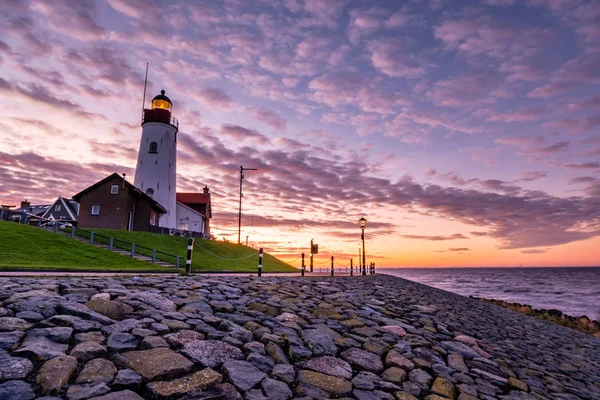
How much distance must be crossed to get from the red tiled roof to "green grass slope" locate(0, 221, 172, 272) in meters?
29.8

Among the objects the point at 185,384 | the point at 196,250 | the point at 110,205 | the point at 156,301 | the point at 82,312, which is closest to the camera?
the point at 185,384

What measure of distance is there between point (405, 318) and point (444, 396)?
4048 mm

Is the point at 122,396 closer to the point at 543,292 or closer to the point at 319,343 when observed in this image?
the point at 319,343

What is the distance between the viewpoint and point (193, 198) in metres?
55.5

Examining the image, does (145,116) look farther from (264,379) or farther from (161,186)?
(264,379)

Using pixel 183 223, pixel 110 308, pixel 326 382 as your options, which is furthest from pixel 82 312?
pixel 183 223

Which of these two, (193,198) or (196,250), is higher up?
(193,198)

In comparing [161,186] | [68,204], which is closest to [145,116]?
[161,186]

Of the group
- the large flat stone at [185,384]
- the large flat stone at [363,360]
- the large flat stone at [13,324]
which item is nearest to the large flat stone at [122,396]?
the large flat stone at [185,384]

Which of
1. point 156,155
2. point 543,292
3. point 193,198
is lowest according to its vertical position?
point 543,292

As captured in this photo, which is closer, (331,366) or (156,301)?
(331,366)

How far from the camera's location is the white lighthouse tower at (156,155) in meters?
43.5

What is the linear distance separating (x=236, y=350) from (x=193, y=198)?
52.8 meters

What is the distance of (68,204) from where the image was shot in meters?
54.3
